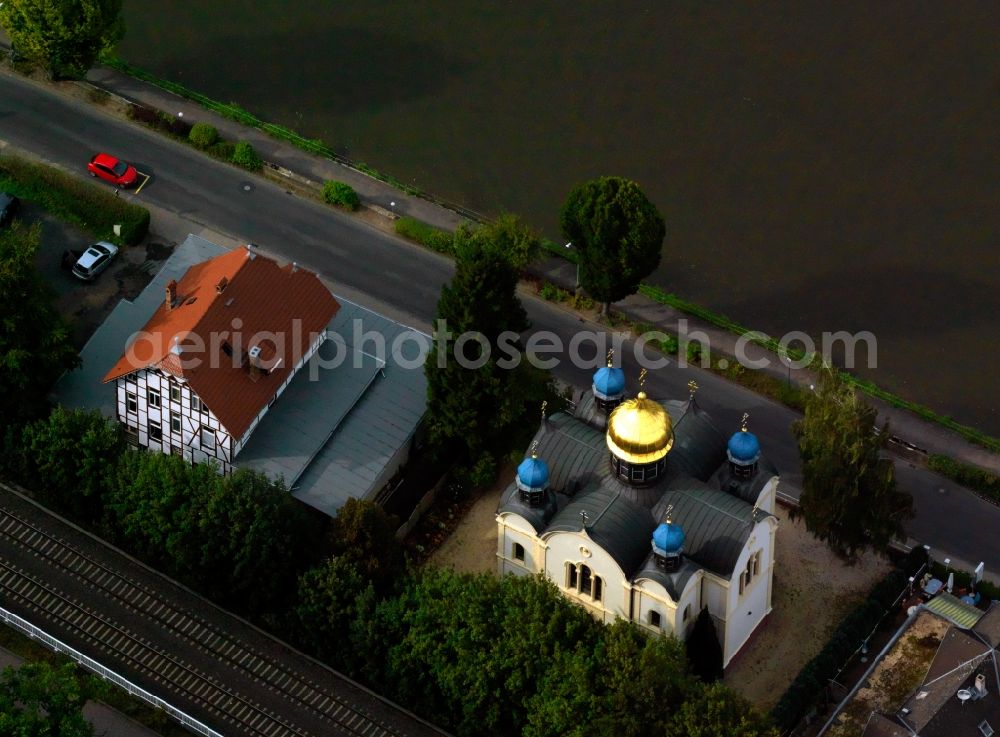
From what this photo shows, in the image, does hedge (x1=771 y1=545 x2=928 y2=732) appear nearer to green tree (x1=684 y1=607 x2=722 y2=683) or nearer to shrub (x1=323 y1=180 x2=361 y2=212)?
green tree (x1=684 y1=607 x2=722 y2=683)

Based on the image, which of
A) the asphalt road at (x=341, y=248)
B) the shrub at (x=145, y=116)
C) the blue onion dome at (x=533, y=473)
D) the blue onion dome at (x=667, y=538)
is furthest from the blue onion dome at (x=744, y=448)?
the shrub at (x=145, y=116)

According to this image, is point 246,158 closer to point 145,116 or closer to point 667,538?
point 145,116

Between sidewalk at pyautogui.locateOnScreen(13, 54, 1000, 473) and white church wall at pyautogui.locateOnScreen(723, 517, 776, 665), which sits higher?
sidewalk at pyautogui.locateOnScreen(13, 54, 1000, 473)

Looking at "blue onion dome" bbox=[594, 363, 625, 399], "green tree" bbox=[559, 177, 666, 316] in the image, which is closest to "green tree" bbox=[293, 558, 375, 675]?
"blue onion dome" bbox=[594, 363, 625, 399]

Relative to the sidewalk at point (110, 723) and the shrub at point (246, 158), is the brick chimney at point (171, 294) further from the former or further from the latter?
the sidewalk at point (110, 723)

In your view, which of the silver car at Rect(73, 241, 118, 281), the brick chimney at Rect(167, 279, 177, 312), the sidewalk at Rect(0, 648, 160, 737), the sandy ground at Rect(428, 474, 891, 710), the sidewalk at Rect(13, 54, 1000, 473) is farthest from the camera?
the silver car at Rect(73, 241, 118, 281)

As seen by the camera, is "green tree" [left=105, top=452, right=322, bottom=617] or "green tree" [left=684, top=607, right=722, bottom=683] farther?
"green tree" [left=105, top=452, right=322, bottom=617]

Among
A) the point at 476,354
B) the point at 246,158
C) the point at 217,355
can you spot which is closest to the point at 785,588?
the point at 476,354

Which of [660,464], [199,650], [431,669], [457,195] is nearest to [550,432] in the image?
[660,464]

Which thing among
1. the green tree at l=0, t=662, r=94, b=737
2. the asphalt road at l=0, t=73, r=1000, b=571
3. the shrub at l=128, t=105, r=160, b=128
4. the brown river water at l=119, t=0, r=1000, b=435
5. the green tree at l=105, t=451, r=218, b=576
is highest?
the brown river water at l=119, t=0, r=1000, b=435
